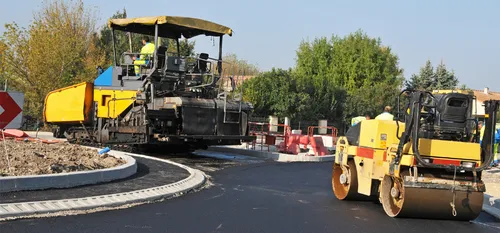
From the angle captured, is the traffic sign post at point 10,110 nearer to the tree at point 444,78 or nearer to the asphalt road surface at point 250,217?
the asphalt road surface at point 250,217

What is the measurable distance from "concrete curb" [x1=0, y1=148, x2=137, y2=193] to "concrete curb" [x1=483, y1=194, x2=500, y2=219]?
6469 mm

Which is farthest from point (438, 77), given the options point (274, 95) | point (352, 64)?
point (274, 95)

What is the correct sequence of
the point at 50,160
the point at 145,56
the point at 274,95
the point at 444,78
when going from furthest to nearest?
the point at 444,78 → the point at 274,95 → the point at 145,56 → the point at 50,160

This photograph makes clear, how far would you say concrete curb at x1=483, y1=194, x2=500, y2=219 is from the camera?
8.71 m

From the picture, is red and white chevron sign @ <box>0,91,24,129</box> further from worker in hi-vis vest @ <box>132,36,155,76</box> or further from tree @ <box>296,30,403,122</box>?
tree @ <box>296,30,403,122</box>

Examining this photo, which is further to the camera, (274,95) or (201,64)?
(274,95)

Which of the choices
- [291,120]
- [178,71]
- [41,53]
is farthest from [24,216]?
[291,120]

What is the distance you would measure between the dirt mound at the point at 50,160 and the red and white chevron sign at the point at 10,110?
66cm

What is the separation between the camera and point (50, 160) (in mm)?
9555

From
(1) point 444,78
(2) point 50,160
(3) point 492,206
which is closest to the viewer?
(3) point 492,206

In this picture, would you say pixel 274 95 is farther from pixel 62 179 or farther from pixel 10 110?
pixel 62 179

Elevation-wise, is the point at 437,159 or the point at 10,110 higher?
the point at 10,110

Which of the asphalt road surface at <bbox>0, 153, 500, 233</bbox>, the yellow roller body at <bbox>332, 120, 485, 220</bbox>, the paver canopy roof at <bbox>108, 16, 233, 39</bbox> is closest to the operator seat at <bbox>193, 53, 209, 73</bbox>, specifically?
the paver canopy roof at <bbox>108, 16, 233, 39</bbox>

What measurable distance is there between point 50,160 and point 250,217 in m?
4.32
